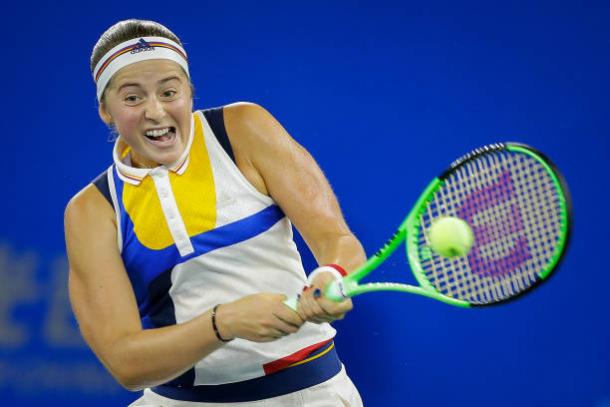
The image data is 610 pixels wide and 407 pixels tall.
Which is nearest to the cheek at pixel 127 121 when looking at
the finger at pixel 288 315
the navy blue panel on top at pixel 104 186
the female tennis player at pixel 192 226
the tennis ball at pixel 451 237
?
the female tennis player at pixel 192 226

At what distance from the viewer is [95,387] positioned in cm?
281

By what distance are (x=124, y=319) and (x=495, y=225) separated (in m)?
0.79

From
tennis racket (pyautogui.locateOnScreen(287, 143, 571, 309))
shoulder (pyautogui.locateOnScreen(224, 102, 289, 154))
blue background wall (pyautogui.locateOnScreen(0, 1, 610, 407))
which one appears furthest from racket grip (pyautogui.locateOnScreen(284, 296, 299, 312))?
blue background wall (pyautogui.locateOnScreen(0, 1, 610, 407))

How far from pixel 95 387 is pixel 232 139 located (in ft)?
3.77

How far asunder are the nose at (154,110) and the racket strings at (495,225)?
0.60 metres

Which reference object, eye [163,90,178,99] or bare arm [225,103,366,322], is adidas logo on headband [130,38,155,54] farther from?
bare arm [225,103,366,322]

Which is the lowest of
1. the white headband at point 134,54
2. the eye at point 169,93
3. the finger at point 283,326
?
the finger at point 283,326

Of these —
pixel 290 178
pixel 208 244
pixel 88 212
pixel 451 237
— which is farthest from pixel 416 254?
pixel 88 212

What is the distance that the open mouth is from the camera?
1990 mm

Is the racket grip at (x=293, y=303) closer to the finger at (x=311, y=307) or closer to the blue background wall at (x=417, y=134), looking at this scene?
the finger at (x=311, y=307)

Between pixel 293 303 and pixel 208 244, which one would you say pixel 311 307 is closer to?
pixel 293 303

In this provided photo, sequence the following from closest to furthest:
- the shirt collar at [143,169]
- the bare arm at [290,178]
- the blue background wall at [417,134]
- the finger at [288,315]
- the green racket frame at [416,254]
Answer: the green racket frame at [416,254] → the finger at [288,315] → the bare arm at [290,178] → the shirt collar at [143,169] → the blue background wall at [417,134]

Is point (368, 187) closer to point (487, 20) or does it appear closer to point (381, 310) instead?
point (381, 310)

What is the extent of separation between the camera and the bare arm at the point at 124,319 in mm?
1726
